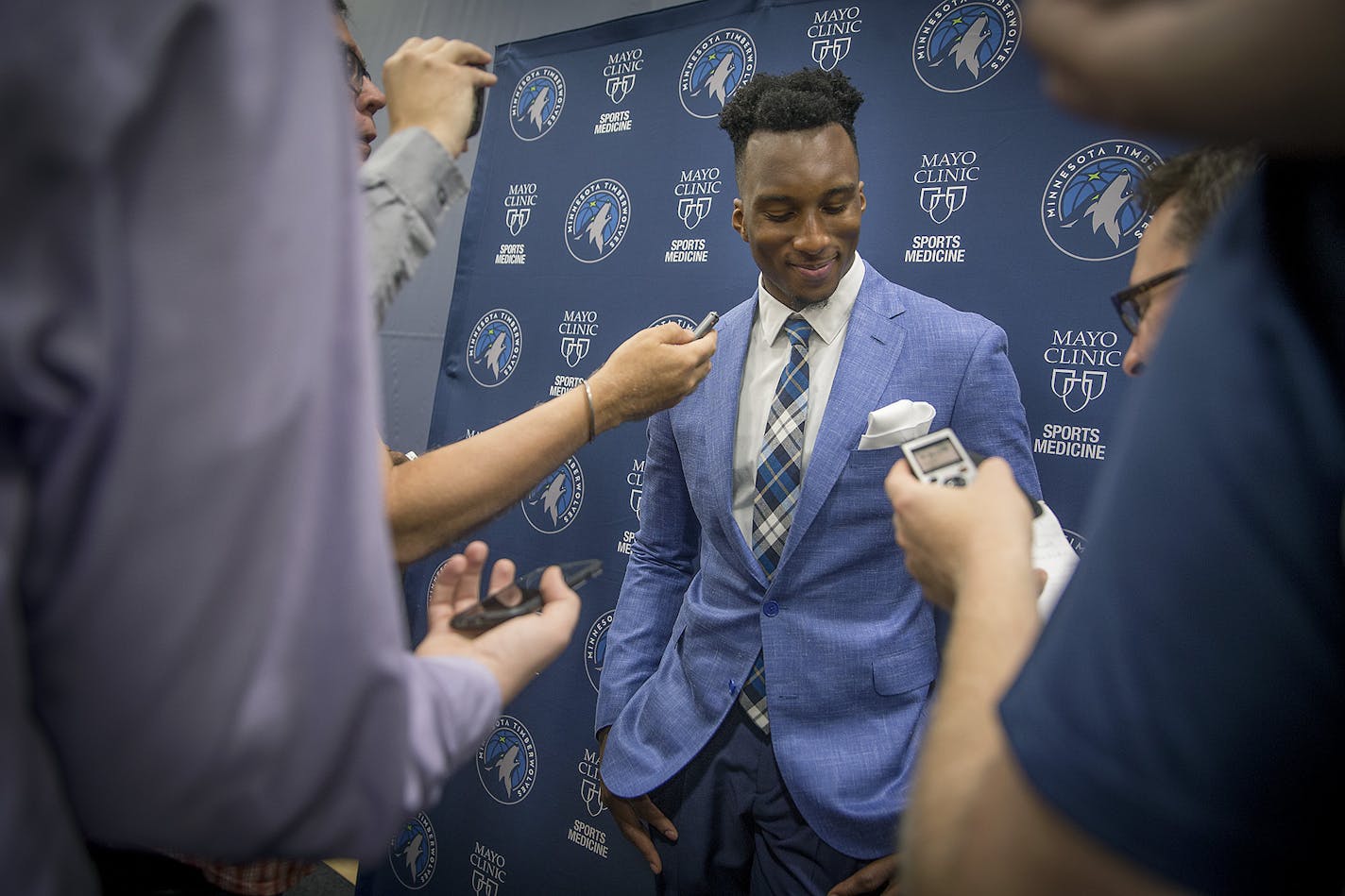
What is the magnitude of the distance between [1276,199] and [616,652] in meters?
1.70

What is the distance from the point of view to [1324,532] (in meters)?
0.42

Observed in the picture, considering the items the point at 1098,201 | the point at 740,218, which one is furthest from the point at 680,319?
the point at 1098,201

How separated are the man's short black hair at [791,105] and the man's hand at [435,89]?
2.98 feet

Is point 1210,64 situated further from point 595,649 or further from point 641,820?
point 595,649

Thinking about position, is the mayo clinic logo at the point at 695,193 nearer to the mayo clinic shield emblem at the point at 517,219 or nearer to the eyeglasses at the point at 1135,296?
the mayo clinic shield emblem at the point at 517,219

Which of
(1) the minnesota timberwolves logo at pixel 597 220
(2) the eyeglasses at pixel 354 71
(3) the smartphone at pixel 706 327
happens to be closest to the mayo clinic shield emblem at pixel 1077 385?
(3) the smartphone at pixel 706 327

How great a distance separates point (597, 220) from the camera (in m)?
2.65

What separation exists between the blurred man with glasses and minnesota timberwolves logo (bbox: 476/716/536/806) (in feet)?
7.21

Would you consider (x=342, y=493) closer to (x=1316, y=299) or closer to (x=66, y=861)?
(x=66, y=861)

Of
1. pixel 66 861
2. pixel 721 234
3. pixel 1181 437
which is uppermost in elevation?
pixel 721 234

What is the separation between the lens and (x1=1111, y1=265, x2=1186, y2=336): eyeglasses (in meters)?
1.15

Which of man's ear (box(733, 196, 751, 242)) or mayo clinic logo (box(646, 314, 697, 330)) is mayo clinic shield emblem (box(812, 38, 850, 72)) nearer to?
man's ear (box(733, 196, 751, 242))

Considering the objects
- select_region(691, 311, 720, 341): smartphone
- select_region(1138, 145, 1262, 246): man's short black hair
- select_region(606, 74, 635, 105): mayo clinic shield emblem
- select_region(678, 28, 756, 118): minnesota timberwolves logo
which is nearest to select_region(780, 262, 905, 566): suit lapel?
select_region(691, 311, 720, 341): smartphone

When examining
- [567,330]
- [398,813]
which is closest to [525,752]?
[567,330]
